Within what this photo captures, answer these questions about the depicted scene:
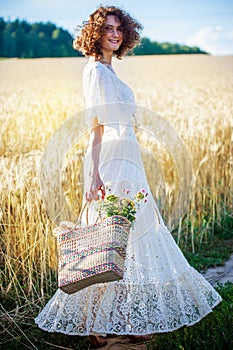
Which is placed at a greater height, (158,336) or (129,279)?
(129,279)

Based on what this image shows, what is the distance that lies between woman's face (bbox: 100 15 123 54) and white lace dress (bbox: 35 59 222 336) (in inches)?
6.1

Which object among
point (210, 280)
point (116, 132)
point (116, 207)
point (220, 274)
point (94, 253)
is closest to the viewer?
point (94, 253)

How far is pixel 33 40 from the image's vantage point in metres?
27.8

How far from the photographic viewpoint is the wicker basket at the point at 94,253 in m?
2.06

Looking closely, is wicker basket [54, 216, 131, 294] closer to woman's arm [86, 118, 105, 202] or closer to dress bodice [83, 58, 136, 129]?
woman's arm [86, 118, 105, 202]

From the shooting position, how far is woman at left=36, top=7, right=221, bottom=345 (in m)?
2.41

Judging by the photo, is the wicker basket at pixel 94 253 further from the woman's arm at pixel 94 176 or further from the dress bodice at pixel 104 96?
the dress bodice at pixel 104 96

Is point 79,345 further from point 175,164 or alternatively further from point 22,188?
point 175,164

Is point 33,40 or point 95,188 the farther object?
point 33,40

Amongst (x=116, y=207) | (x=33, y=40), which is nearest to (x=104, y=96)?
(x=116, y=207)

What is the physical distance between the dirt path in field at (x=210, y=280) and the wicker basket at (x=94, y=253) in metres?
0.55

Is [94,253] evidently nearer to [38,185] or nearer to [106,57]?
[106,57]

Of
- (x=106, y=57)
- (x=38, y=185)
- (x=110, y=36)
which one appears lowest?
(x=38, y=185)

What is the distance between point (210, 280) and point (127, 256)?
4.05ft
